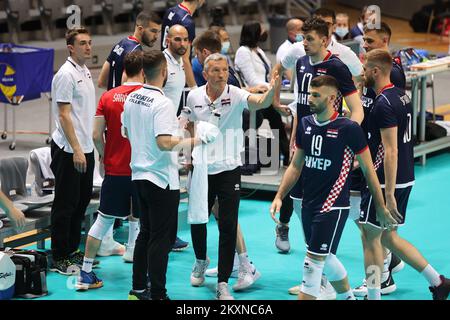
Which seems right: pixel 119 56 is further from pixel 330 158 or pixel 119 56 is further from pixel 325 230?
pixel 325 230

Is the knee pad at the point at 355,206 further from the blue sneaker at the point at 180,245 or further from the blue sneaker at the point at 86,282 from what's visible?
the blue sneaker at the point at 86,282

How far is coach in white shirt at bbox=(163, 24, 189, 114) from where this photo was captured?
8.43 m

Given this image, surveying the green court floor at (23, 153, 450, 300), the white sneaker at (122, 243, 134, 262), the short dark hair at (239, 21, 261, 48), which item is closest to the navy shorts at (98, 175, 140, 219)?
the green court floor at (23, 153, 450, 300)

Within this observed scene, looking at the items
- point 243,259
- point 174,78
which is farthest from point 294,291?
point 174,78

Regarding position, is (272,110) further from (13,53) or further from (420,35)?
(420,35)

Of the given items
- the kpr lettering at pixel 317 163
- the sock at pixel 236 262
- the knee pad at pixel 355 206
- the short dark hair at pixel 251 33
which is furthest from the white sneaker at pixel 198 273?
the short dark hair at pixel 251 33

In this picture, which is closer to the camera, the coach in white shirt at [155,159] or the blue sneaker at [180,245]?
the coach in white shirt at [155,159]

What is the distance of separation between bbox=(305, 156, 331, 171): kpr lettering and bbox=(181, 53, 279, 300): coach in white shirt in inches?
36.3

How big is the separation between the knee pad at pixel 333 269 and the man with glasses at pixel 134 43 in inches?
112

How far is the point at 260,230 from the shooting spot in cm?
945

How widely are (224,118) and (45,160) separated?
7.11 ft

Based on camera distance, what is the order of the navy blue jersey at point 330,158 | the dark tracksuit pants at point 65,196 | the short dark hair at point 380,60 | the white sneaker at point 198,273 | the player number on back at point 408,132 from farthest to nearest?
the dark tracksuit pants at point 65,196 < the white sneaker at point 198,273 < the player number on back at point 408,132 < the short dark hair at point 380,60 < the navy blue jersey at point 330,158

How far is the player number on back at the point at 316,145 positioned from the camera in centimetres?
640

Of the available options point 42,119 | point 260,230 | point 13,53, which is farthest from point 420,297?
point 42,119
